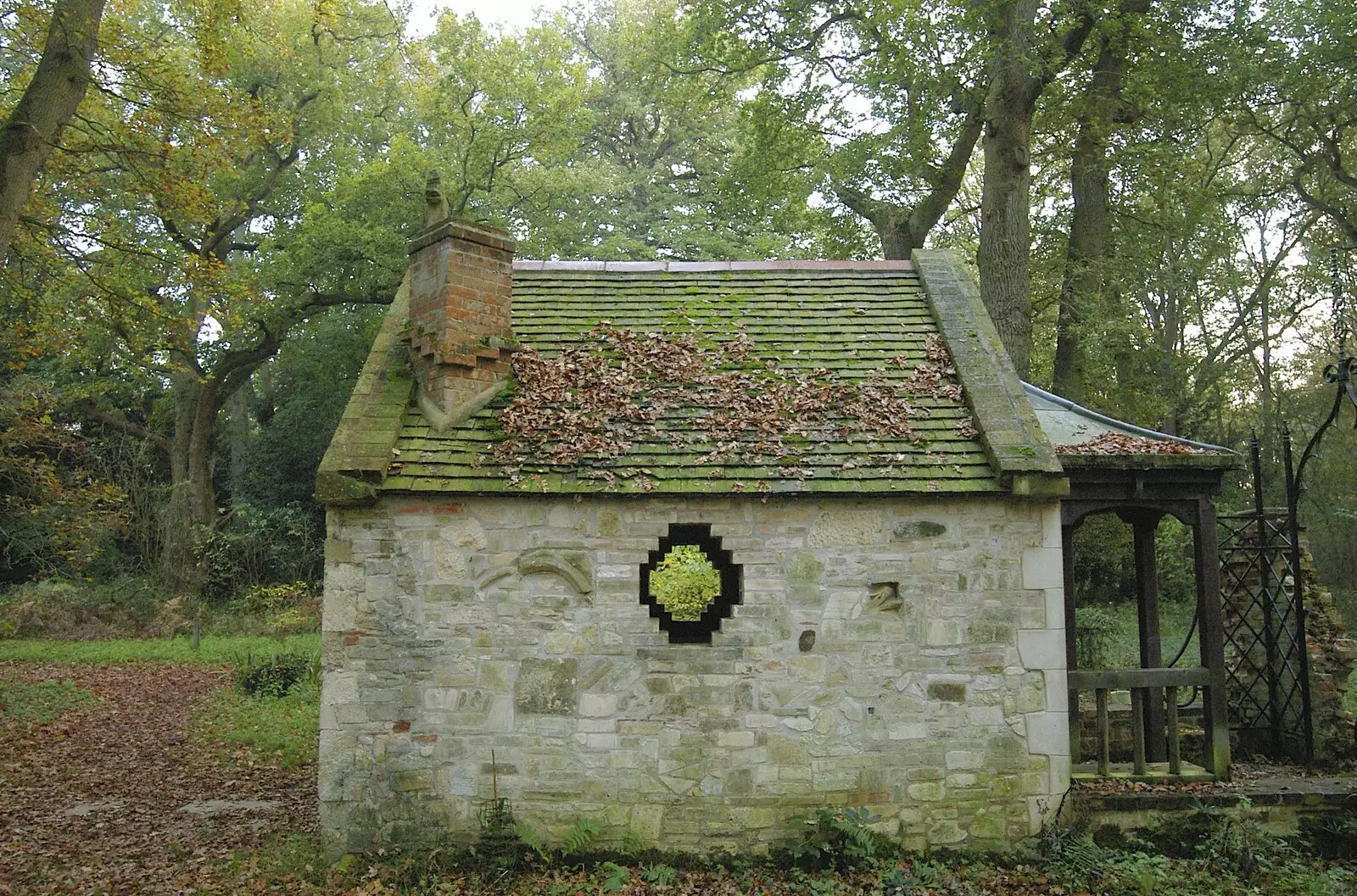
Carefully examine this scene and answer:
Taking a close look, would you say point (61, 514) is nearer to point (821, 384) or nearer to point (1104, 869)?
point (821, 384)

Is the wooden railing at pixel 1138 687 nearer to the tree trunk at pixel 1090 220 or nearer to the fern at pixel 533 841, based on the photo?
the fern at pixel 533 841

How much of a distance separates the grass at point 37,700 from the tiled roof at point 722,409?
26.3 ft

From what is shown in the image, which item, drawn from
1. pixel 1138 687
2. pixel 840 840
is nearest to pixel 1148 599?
pixel 1138 687

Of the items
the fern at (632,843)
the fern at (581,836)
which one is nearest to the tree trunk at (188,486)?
the fern at (581,836)

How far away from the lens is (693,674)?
286 inches

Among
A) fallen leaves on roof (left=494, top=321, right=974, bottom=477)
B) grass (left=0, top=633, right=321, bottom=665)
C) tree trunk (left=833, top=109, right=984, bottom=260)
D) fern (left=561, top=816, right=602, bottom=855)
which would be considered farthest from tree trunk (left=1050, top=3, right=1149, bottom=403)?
grass (left=0, top=633, right=321, bottom=665)

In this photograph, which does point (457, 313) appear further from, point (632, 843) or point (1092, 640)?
point (1092, 640)

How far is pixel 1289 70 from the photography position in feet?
50.6

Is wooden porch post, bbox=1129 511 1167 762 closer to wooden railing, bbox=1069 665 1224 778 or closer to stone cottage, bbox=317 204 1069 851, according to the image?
wooden railing, bbox=1069 665 1224 778

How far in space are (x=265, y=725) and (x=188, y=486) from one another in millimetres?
11161

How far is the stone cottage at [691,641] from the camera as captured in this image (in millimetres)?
7160

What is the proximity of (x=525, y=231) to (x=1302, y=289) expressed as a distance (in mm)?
18199

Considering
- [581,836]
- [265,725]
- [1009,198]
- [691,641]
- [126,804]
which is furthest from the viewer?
[1009,198]

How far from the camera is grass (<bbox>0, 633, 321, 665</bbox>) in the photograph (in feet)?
52.5
